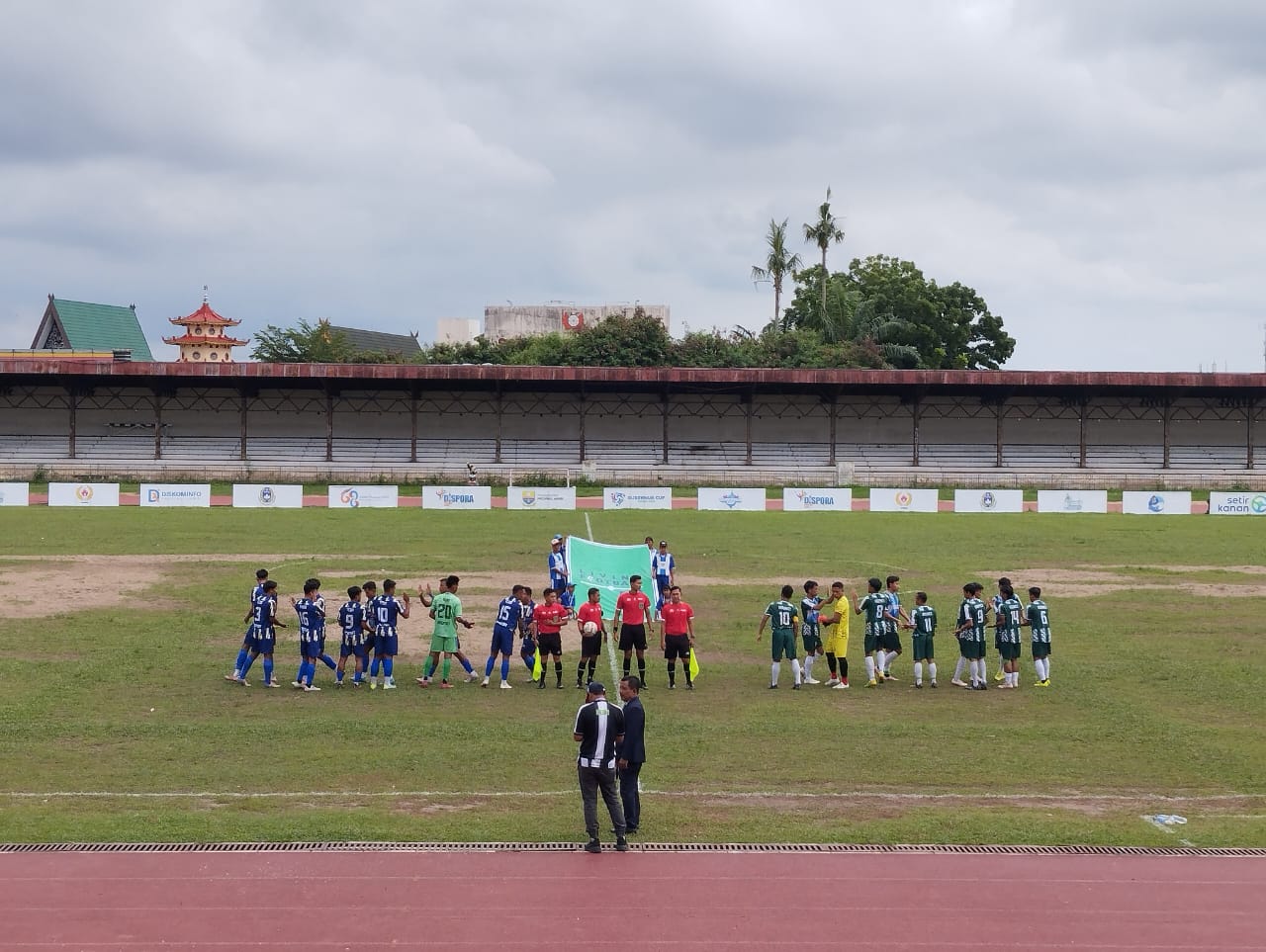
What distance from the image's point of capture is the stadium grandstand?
6106cm

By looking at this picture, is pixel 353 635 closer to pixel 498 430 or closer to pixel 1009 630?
pixel 1009 630

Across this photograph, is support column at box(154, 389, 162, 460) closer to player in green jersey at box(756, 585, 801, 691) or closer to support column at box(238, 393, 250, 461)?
support column at box(238, 393, 250, 461)

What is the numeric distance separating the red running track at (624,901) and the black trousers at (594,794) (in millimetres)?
274

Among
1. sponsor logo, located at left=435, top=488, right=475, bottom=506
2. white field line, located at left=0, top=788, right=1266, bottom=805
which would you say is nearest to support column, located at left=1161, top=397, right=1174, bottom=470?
sponsor logo, located at left=435, top=488, right=475, bottom=506

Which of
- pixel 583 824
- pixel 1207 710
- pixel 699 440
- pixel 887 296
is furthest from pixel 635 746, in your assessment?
pixel 887 296

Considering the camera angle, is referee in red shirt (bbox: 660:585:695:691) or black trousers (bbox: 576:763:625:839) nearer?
black trousers (bbox: 576:763:625:839)

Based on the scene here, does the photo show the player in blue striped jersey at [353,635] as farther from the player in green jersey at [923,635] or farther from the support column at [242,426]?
the support column at [242,426]

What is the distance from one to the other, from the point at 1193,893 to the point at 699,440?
57.7m

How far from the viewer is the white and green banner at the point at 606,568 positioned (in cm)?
2281

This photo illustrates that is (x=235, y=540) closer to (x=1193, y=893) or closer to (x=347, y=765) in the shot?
(x=347, y=765)

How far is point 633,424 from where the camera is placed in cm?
6794

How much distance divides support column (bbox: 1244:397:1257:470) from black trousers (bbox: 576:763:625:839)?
204 feet

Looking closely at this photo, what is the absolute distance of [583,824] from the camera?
12172 mm

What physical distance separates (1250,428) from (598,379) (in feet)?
115
